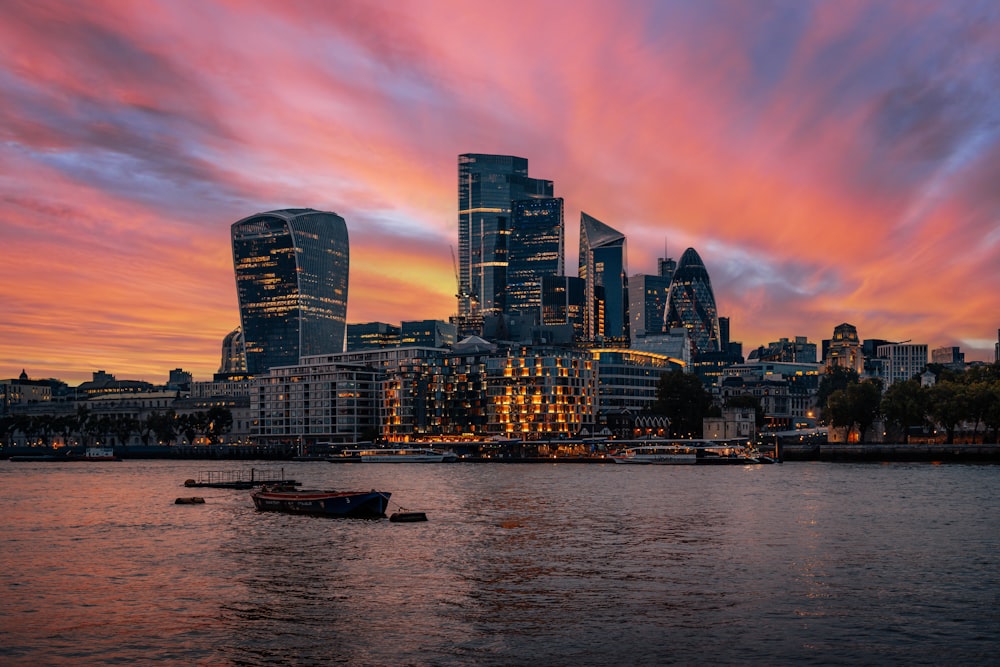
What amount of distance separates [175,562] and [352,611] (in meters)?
23.1

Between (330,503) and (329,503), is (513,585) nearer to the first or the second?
(330,503)

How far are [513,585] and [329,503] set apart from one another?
4609 cm

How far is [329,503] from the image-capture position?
323 feet

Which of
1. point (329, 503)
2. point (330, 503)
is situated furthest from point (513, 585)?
point (329, 503)

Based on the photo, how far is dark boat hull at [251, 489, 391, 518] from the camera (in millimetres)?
96375

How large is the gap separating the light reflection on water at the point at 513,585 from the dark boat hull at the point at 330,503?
2.97m

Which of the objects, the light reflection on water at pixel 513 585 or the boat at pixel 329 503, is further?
the boat at pixel 329 503

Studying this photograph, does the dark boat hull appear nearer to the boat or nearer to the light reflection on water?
the boat

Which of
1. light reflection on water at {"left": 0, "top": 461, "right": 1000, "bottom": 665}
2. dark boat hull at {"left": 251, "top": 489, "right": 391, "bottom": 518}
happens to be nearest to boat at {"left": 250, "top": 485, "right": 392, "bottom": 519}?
dark boat hull at {"left": 251, "top": 489, "right": 391, "bottom": 518}

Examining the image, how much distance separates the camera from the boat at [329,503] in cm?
9638

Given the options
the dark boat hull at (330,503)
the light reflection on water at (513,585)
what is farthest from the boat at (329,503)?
the light reflection on water at (513,585)

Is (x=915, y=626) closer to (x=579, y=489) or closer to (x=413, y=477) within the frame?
(x=579, y=489)

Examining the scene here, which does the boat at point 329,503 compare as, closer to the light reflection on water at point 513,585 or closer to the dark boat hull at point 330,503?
the dark boat hull at point 330,503

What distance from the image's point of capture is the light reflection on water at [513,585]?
136 feet
